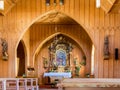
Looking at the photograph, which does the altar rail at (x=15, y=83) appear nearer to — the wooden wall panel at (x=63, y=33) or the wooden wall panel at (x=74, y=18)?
the wooden wall panel at (x=74, y=18)

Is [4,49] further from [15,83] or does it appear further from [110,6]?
[110,6]

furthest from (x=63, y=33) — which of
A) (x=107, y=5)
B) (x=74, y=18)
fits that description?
(x=107, y=5)

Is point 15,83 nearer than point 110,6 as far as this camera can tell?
Yes

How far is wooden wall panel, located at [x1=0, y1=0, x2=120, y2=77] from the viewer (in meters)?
14.1

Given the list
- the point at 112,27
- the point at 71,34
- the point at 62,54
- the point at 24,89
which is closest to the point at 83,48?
the point at 71,34

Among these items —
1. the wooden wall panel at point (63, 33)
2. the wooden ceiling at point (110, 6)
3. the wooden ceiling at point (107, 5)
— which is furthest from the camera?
the wooden wall panel at point (63, 33)

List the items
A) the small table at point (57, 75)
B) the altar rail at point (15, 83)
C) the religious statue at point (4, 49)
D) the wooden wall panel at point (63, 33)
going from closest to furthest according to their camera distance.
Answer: the altar rail at point (15, 83) → the religious statue at point (4, 49) → the wooden wall panel at point (63, 33) → the small table at point (57, 75)

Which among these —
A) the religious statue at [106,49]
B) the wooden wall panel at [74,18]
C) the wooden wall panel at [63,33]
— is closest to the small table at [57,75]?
the wooden wall panel at [63,33]

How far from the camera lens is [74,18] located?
47.2 feet

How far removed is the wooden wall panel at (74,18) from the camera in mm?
14055

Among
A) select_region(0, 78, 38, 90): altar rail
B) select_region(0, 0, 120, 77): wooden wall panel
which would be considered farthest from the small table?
select_region(0, 78, 38, 90): altar rail

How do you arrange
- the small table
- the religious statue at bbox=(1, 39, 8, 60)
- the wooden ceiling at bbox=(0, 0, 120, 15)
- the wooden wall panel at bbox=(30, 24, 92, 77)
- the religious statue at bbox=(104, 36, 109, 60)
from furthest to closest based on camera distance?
the small table, the wooden wall panel at bbox=(30, 24, 92, 77), the religious statue at bbox=(1, 39, 8, 60), the religious statue at bbox=(104, 36, 109, 60), the wooden ceiling at bbox=(0, 0, 120, 15)

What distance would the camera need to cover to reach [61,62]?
23.2m

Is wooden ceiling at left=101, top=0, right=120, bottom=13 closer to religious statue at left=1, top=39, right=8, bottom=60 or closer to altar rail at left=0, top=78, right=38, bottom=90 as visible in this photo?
altar rail at left=0, top=78, right=38, bottom=90
